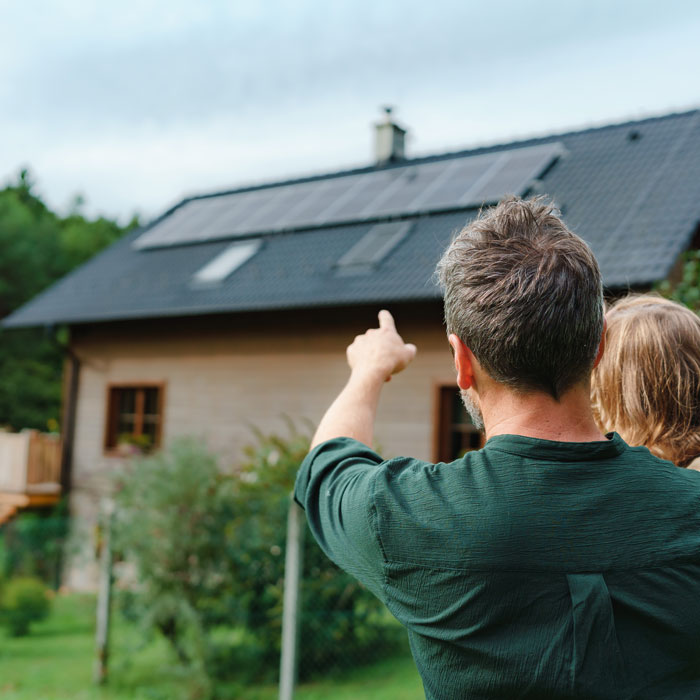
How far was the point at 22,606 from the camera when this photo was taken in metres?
10.8

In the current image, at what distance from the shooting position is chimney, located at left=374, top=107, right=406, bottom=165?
1689 centimetres

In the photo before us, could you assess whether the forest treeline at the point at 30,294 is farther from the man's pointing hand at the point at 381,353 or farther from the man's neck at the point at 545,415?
the man's neck at the point at 545,415

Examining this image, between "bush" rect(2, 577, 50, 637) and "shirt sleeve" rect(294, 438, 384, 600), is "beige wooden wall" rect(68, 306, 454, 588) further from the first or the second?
"shirt sleeve" rect(294, 438, 384, 600)

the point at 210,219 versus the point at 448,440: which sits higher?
the point at 210,219

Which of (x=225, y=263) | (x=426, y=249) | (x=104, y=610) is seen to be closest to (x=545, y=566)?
(x=104, y=610)

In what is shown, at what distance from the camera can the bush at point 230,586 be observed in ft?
24.2

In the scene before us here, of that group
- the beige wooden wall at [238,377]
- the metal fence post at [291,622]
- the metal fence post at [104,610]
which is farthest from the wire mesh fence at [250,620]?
the beige wooden wall at [238,377]

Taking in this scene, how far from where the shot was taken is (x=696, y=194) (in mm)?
10461

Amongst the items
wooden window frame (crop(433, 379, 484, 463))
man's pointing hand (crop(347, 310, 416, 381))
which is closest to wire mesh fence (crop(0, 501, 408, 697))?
wooden window frame (crop(433, 379, 484, 463))

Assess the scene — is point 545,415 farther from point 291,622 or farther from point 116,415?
point 116,415

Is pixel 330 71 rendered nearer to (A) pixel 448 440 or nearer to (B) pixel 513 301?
(A) pixel 448 440

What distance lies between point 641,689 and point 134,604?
7.35 metres

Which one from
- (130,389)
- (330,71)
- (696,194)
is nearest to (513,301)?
(696,194)

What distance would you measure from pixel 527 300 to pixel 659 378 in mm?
636
